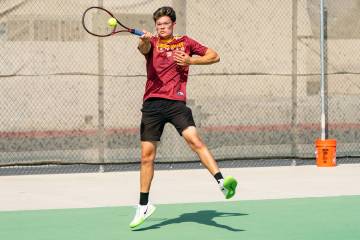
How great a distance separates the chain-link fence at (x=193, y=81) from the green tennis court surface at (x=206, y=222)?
3.43 meters

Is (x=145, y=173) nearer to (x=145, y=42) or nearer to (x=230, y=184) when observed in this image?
(x=230, y=184)

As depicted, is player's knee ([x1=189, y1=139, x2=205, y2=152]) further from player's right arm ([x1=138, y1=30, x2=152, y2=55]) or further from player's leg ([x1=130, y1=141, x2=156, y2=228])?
player's right arm ([x1=138, y1=30, x2=152, y2=55])

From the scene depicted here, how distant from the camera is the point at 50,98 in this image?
12.6 metres

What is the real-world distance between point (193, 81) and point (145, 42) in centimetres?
534

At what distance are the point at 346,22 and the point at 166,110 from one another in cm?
652

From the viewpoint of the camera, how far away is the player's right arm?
774 cm

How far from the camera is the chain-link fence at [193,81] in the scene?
12.4 m

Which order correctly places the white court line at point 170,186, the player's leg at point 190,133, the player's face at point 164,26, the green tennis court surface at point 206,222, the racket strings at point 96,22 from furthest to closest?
1. the racket strings at point 96,22
2. the white court line at point 170,186
3. the player's face at point 164,26
4. the player's leg at point 190,133
5. the green tennis court surface at point 206,222

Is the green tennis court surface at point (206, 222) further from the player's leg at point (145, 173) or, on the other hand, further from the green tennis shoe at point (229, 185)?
the green tennis shoe at point (229, 185)

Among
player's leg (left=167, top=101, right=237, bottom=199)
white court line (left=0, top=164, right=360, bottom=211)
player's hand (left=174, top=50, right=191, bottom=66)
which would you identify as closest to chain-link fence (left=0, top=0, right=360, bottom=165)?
white court line (left=0, top=164, right=360, bottom=211)

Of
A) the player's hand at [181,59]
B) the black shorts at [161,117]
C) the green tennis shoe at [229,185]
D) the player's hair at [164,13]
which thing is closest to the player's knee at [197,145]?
the black shorts at [161,117]

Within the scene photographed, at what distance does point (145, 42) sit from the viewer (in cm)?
→ 786

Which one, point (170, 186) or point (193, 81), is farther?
point (193, 81)

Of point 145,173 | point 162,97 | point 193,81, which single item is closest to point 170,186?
point 193,81
